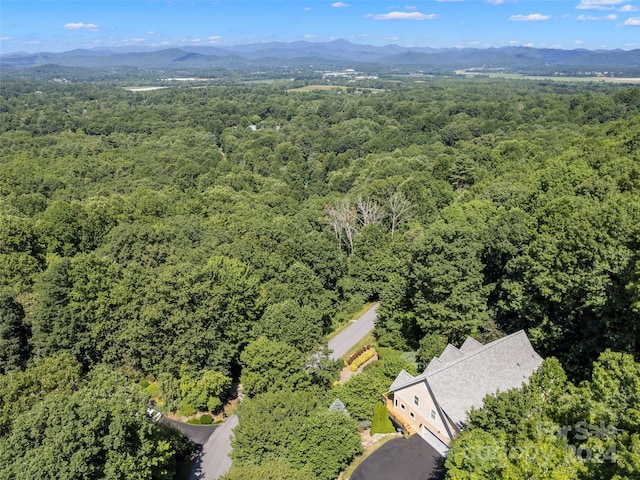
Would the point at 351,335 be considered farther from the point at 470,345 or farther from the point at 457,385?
the point at 457,385

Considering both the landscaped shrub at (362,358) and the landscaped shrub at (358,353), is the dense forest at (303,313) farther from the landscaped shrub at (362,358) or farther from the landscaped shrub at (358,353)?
the landscaped shrub at (358,353)

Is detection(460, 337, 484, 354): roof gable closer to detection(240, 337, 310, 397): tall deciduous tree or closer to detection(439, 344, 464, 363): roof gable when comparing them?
detection(439, 344, 464, 363): roof gable

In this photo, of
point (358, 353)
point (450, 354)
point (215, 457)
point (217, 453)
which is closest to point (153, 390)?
point (217, 453)

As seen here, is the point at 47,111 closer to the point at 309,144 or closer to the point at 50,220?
the point at 309,144

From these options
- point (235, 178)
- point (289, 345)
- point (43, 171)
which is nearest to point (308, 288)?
point (289, 345)

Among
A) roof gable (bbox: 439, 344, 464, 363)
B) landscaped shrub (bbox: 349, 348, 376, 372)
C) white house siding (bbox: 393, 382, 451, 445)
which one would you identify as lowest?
landscaped shrub (bbox: 349, 348, 376, 372)

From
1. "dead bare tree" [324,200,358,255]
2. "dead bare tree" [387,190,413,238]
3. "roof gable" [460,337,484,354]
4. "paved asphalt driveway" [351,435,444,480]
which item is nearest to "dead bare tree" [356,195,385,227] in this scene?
"dead bare tree" [324,200,358,255]

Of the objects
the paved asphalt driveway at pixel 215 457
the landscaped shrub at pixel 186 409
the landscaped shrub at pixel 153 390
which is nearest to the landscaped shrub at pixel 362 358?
the paved asphalt driveway at pixel 215 457
